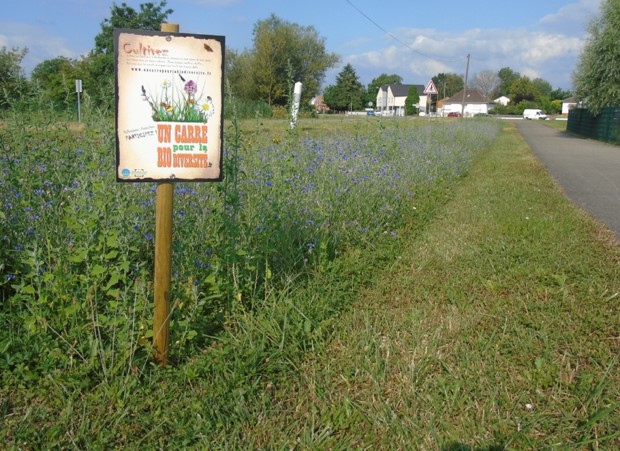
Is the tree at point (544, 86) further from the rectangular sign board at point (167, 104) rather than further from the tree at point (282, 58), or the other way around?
the rectangular sign board at point (167, 104)

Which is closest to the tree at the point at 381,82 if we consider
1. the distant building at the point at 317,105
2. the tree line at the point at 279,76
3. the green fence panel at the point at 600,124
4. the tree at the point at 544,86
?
the tree line at the point at 279,76

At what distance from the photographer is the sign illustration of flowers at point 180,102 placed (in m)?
2.52

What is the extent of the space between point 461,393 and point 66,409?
6.25 feet

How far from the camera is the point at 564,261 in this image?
458 cm

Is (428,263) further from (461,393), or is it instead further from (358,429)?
(358,429)

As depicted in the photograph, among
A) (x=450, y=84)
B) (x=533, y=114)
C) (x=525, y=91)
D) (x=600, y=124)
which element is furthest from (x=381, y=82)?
(x=600, y=124)

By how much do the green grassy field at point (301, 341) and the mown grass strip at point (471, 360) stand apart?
0.5 inches

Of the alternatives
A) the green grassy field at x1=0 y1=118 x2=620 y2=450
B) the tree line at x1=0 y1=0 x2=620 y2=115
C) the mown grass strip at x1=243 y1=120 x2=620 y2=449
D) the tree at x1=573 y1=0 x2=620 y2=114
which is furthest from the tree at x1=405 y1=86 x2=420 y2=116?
the green grassy field at x1=0 y1=118 x2=620 y2=450

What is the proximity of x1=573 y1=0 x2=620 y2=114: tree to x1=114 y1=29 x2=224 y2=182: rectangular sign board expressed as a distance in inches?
1148

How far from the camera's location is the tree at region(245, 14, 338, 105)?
5881 cm

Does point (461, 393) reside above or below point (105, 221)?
below

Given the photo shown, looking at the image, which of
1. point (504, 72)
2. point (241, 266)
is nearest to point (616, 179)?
point (241, 266)

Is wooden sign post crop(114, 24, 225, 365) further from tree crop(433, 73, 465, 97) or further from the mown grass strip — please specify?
tree crop(433, 73, 465, 97)

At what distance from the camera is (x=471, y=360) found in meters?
3.02
